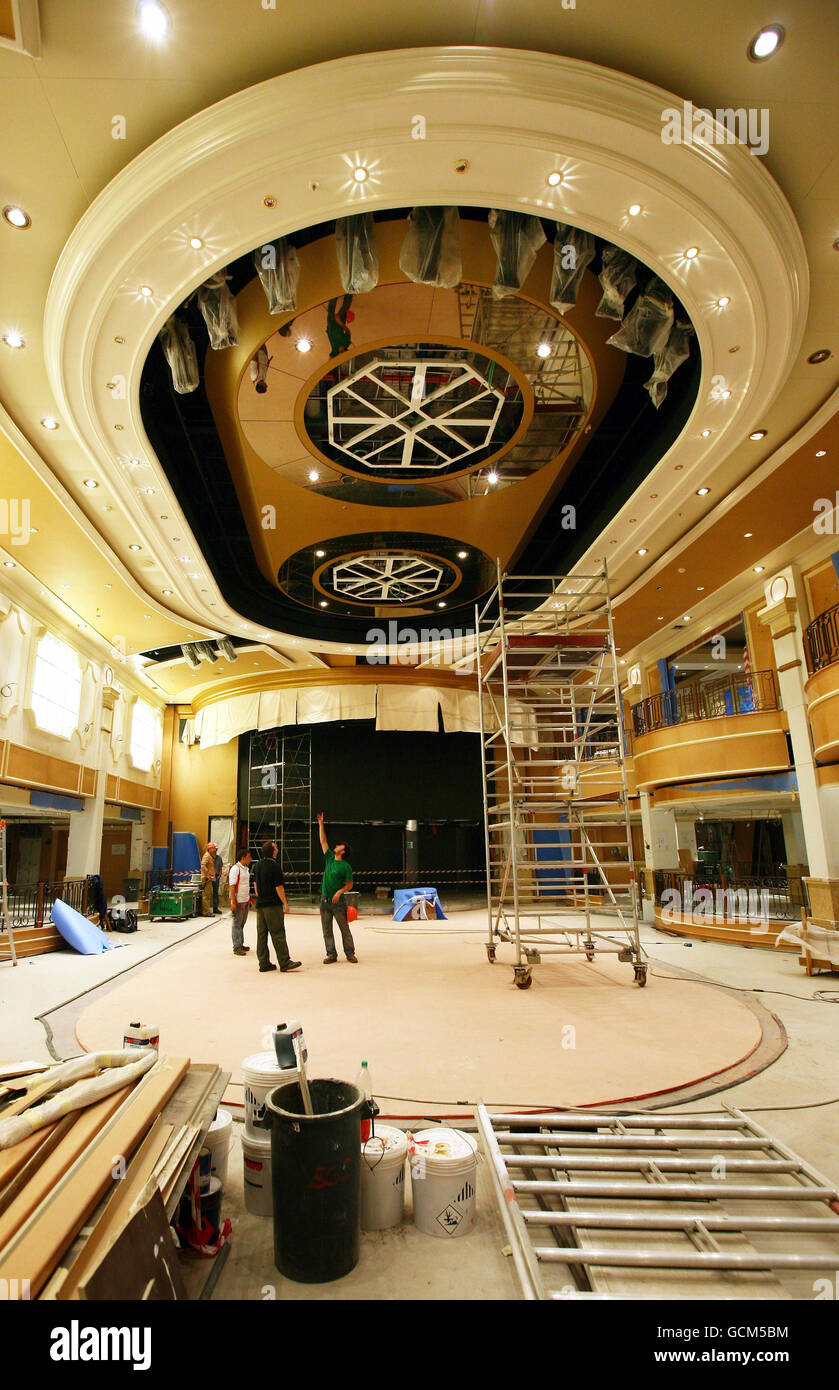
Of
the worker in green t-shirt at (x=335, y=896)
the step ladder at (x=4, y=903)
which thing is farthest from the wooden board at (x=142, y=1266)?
the step ladder at (x=4, y=903)

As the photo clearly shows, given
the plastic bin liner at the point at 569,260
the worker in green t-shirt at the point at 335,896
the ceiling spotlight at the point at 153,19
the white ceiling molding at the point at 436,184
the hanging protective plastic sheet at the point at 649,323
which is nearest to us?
the ceiling spotlight at the point at 153,19

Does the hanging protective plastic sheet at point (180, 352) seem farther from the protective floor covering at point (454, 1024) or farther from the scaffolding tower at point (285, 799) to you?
the scaffolding tower at point (285, 799)

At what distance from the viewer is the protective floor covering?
11.7 ft

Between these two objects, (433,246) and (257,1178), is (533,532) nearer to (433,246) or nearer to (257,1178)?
(433,246)

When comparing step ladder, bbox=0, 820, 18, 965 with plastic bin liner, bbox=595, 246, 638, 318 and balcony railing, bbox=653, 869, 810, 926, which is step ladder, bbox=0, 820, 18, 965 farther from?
balcony railing, bbox=653, 869, 810, 926

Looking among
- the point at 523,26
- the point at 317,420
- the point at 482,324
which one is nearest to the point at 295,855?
the point at 317,420

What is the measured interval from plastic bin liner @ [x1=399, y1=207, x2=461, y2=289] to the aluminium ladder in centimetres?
493

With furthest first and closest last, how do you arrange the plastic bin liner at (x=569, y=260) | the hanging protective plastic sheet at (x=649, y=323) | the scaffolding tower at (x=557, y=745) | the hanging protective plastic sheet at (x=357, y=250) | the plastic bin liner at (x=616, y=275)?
1. the scaffolding tower at (x=557, y=745)
2. the hanging protective plastic sheet at (x=649, y=323)
3. the plastic bin liner at (x=616, y=275)
4. the plastic bin liner at (x=569, y=260)
5. the hanging protective plastic sheet at (x=357, y=250)

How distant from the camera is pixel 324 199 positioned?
4133mm

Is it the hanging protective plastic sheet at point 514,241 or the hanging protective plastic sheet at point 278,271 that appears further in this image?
the hanging protective plastic sheet at point 278,271

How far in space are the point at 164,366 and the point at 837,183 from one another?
5365 millimetres

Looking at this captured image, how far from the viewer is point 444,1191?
227 cm

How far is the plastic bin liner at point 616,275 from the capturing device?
15.5ft

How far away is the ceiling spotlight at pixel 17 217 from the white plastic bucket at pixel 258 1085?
5067mm
